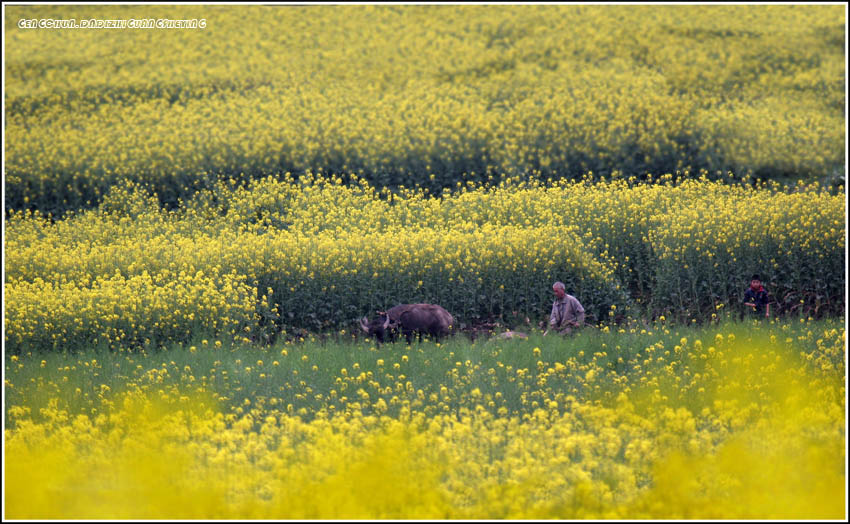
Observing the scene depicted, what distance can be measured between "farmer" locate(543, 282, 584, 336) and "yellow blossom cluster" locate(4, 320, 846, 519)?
1.92 feet

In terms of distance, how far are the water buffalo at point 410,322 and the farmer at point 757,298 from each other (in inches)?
184

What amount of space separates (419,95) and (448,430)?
61.1 ft

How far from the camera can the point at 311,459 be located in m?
8.67

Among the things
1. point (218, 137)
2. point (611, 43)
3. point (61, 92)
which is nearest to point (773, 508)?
point (218, 137)

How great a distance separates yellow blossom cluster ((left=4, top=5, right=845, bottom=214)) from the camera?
72.1ft

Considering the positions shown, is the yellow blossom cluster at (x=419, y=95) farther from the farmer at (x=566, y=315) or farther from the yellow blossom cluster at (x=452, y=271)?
the farmer at (x=566, y=315)

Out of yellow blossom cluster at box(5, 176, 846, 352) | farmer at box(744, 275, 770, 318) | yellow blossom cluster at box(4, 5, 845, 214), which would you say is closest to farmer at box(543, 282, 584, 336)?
yellow blossom cluster at box(5, 176, 846, 352)

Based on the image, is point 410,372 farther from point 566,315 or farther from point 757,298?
point 757,298

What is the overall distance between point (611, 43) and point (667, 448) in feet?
73.5

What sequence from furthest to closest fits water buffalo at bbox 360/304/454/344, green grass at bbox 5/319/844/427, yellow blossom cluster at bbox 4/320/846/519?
water buffalo at bbox 360/304/454/344, green grass at bbox 5/319/844/427, yellow blossom cluster at bbox 4/320/846/519

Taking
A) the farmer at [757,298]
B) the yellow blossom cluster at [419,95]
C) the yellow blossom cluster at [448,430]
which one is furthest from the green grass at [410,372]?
the yellow blossom cluster at [419,95]

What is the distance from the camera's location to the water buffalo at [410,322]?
13414 mm

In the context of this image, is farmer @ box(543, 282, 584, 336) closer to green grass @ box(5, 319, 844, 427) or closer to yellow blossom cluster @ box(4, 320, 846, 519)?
green grass @ box(5, 319, 844, 427)

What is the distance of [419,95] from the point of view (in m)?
26.4
